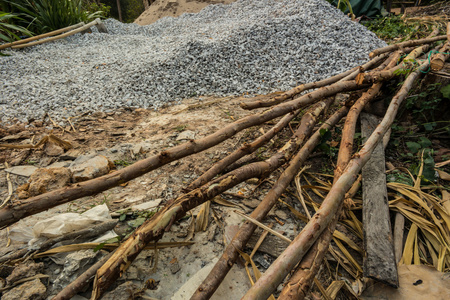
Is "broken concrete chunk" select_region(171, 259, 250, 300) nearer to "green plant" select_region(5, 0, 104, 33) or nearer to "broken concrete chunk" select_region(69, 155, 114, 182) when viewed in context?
"broken concrete chunk" select_region(69, 155, 114, 182)

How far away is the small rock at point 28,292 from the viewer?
1239 mm

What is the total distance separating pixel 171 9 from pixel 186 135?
26.8 ft

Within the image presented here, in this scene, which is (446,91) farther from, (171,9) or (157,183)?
(171,9)

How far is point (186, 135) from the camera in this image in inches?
111

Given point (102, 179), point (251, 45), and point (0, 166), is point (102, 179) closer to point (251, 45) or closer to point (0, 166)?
point (0, 166)

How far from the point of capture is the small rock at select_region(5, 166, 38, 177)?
2.34 meters

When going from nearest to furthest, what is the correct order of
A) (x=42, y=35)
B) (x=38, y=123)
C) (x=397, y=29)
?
1. (x=38, y=123)
2. (x=397, y=29)
3. (x=42, y=35)

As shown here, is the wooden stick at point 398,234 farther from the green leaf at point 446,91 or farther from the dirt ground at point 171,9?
the dirt ground at point 171,9

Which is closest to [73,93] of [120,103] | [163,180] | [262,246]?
[120,103]

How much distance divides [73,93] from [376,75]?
410cm

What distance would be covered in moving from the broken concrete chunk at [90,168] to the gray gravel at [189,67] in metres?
1.49

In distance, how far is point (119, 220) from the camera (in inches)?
68.7

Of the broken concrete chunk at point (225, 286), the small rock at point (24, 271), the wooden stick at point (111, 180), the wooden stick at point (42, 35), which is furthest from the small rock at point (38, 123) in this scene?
the wooden stick at point (42, 35)

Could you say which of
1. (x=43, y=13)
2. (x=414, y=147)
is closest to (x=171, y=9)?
(x=43, y=13)
